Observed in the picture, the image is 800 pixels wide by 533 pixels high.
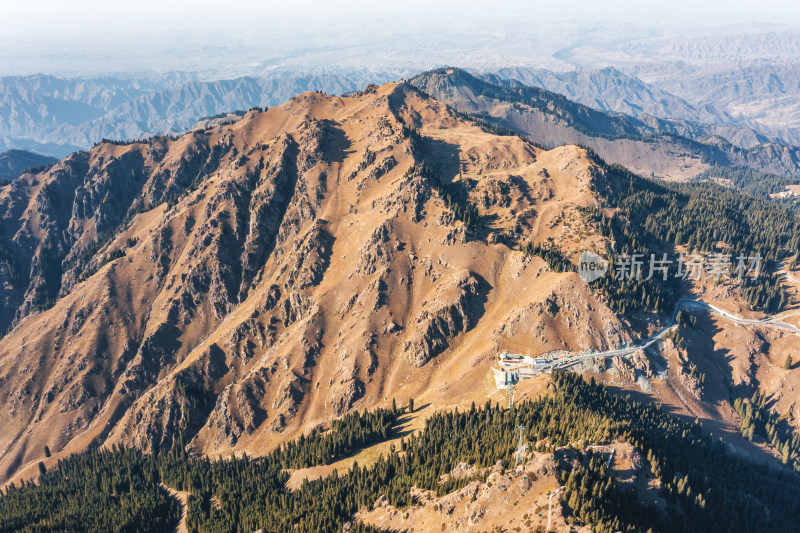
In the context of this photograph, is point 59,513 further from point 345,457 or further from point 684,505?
point 684,505

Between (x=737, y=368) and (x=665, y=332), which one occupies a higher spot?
(x=665, y=332)

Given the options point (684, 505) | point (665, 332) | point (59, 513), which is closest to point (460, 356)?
point (665, 332)

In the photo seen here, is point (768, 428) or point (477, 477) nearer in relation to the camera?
point (477, 477)

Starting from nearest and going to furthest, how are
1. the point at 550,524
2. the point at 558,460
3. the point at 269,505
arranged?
the point at 550,524 → the point at 558,460 → the point at 269,505

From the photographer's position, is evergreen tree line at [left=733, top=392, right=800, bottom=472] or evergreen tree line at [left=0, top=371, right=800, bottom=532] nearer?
evergreen tree line at [left=0, top=371, right=800, bottom=532]

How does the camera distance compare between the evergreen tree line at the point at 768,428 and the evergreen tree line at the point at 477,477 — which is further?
the evergreen tree line at the point at 768,428

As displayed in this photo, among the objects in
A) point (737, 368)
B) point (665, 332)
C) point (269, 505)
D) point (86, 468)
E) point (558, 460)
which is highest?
point (558, 460)

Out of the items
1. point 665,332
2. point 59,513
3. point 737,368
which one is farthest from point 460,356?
point 59,513

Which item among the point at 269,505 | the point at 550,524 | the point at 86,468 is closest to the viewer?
the point at 550,524

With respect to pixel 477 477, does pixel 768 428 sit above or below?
below

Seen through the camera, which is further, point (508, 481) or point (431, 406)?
point (431, 406)
